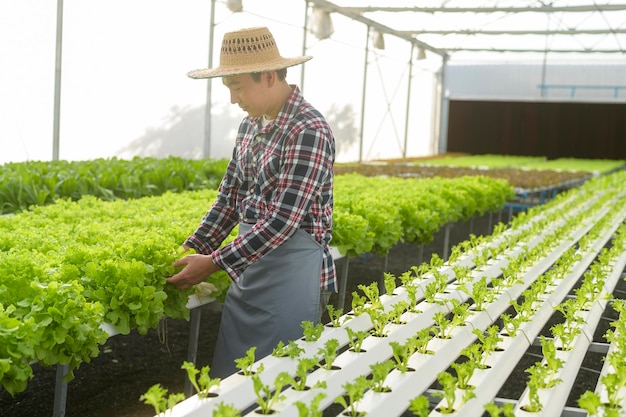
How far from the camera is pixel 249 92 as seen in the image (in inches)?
126

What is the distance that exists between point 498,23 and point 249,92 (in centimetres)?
2059

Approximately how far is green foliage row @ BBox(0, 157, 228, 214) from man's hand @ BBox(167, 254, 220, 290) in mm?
3642

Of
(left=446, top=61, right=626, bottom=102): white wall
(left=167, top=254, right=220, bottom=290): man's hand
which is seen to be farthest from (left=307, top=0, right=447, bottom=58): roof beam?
(left=167, top=254, right=220, bottom=290): man's hand

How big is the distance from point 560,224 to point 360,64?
14.5 m

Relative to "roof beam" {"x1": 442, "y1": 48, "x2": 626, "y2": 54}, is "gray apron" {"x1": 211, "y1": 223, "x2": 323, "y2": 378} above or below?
below

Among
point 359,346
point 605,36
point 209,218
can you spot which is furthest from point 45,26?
point 605,36

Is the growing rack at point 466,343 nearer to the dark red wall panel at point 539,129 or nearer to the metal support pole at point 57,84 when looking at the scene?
the metal support pole at point 57,84

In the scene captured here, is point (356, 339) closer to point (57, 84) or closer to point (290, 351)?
point (290, 351)

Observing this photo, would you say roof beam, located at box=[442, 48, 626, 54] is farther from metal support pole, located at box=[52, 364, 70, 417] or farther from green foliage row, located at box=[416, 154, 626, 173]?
metal support pole, located at box=[52, 364, 70, 417]

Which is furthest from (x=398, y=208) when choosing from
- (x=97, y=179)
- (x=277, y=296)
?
(x=277, y=296)

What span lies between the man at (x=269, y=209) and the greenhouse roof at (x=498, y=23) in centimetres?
1440

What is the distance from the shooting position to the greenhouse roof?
18484mm

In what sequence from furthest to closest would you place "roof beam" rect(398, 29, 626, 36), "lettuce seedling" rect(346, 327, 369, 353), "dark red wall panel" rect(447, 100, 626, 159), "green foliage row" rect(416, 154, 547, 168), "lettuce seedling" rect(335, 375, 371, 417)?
"dark red wall panel" rect(447, 100, 626, 159) < "roof beam" rect(398, 29, 626, 36) < "green foliage row" rect(416, 154, 547, 168) < "lettuce seedling" rect(346, 327, 369, 353) < "lettuce seedling" rect(335, 375, 371, 417)

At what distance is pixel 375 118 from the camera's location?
75.3 feet
